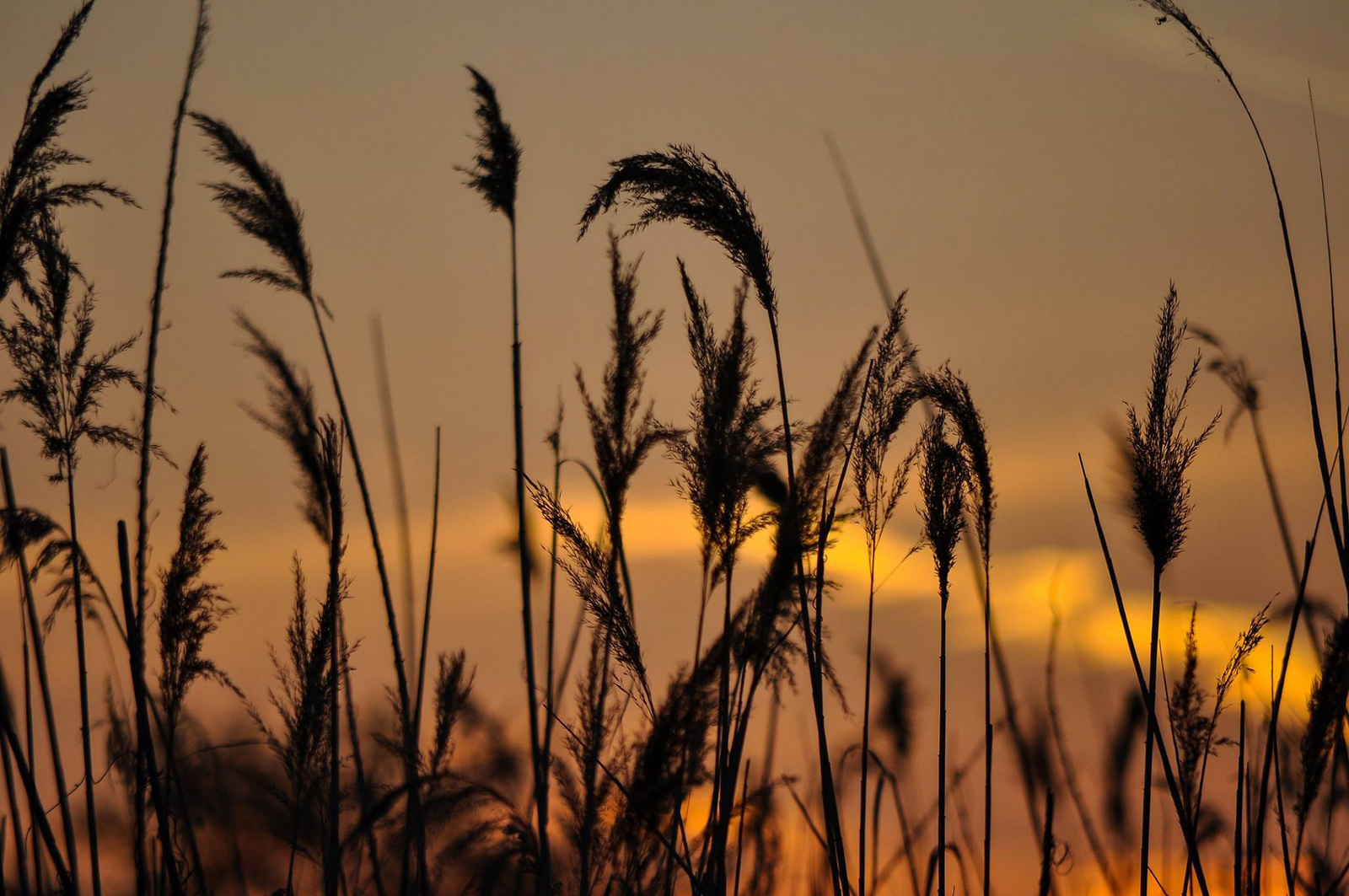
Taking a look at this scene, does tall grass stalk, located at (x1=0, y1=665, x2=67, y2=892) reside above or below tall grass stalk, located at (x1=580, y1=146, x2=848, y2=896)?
below

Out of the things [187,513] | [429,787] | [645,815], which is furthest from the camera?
[429,787]

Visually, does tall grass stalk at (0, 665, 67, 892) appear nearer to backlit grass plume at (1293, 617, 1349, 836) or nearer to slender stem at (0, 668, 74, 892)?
slender stem at (0, 668, 74, 892)

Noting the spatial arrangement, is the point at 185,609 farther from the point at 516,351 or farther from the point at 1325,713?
the point at 1325,713

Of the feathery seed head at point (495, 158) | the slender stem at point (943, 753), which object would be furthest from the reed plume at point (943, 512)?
the feathery seed head at point (495, 158)

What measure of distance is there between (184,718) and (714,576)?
2482 millimetres

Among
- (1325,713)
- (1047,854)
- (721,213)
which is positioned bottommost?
(1047,854)

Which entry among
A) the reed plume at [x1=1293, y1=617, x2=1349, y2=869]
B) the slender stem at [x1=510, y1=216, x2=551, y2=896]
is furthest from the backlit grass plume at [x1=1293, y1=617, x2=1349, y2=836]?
the slender stem at [x1=510, y1=216, x2=551, y2=896]

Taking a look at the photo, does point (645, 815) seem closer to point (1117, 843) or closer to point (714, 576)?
point (714, 576)

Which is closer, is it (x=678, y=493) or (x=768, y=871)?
(x=678, y=493)

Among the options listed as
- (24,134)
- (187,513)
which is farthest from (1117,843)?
(24,134)

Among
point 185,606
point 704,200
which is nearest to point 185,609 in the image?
point 185,606

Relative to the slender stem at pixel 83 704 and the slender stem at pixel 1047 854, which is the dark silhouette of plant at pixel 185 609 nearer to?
the slender stem at pixel 83 704

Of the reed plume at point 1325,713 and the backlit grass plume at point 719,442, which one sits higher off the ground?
the backlit grass plume at point 719,442

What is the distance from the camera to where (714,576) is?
304 cm
